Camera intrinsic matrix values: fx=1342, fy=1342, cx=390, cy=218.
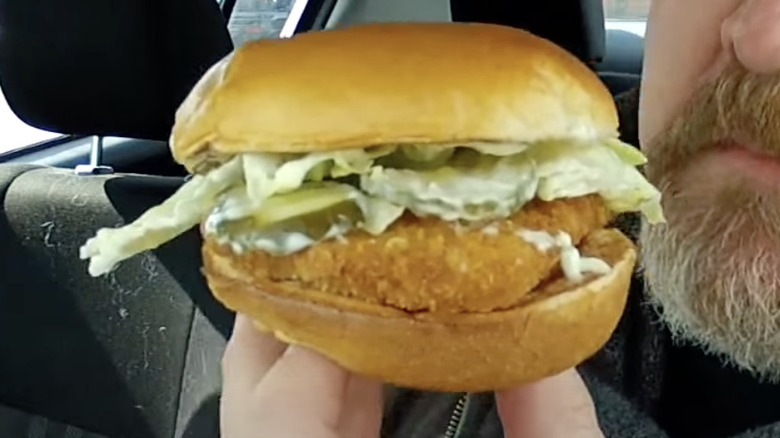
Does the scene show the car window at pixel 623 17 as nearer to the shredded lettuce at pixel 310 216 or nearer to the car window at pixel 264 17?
the car window at pixel 264 17

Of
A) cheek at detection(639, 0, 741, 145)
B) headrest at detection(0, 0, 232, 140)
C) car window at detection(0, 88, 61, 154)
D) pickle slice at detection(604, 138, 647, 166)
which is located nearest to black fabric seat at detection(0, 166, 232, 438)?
headrest at detection(0, 0, 232, 140)

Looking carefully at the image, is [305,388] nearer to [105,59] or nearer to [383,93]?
[383,93]

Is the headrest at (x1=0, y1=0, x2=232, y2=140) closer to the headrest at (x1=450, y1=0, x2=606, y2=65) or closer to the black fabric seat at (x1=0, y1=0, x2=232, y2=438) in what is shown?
the black fabric seat at (x1=0, y1=0, x2=232, y2=438)

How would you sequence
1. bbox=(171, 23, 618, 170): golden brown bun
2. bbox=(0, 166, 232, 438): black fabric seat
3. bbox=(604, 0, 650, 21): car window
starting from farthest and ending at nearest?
bbox=(604, 0, 650, 21): car window, bbox=(0, 166, 232, 438): black fabric seat, bbox=(171, 23, 618, 170): golden brown bun

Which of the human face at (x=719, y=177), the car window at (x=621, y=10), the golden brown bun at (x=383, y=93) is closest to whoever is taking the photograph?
the golden brown bun at (x=383, y=93)

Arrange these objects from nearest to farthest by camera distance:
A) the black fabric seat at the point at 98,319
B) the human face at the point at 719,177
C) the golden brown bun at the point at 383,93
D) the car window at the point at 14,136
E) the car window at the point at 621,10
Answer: the golden brown bun at the point at 383,93, the human face at the point at 719,177, the black fabric seat at the point at 98,319, the car window at the point at 14,136, the car window at the point at 621,10

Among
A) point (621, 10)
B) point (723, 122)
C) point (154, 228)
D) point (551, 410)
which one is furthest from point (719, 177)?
point (621, 10)

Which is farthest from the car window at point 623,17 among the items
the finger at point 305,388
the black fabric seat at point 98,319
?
the finger at point 305,388

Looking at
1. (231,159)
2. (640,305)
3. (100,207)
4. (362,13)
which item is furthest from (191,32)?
(362,13)
